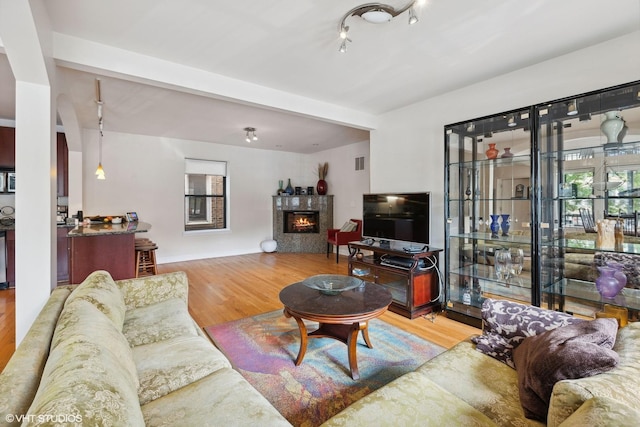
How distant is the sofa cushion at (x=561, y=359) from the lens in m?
1.04

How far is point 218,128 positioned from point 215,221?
245 cm

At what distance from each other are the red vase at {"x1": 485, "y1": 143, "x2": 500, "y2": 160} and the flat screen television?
0.70 meters

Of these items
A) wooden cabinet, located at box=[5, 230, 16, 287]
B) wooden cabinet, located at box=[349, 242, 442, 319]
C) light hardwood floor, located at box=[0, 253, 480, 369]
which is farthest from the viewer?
wooden cabinet, located at box=[5, 230, 16, 287]

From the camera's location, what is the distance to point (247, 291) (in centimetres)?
409

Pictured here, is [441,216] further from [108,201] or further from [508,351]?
[108,201]

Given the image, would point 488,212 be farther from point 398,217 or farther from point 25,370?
point 25,370

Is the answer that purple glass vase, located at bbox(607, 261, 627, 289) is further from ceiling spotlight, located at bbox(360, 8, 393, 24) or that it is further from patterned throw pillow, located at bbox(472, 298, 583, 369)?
ceiling spotlight, located at bbox(360, 8, 393, 24)

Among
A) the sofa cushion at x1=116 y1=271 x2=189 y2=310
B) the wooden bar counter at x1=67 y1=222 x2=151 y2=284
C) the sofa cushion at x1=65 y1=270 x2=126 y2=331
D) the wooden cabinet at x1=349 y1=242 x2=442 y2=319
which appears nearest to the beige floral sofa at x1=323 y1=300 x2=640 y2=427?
the sofa cushion at x1=65 y1=270 x2=126 y2=331

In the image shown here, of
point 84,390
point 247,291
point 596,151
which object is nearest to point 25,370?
A: point 84,390

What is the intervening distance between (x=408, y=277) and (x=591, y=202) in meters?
1.68

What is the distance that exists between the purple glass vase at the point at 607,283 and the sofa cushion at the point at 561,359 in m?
1.37

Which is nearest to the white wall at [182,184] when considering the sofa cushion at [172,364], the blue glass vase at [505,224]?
the blue glass vase at [505,224]

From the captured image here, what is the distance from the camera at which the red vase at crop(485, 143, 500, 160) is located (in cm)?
298

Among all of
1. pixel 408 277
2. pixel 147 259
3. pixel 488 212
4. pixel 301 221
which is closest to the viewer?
pixel 488 212
